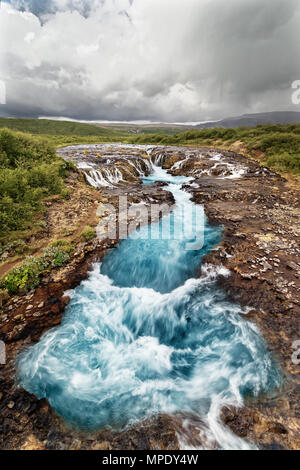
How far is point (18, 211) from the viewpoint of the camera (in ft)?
33.0

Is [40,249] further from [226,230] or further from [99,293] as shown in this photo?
[226,230]

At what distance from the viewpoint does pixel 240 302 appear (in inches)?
273

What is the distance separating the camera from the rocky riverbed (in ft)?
13.0

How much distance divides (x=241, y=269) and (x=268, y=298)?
5.16ft

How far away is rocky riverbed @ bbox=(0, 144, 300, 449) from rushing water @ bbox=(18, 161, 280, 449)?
0.30 m

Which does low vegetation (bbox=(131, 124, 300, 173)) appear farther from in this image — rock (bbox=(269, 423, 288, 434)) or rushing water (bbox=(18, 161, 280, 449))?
rock (bbox=(269, 423, 288, 434))

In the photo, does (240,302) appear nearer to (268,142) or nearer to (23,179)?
(23,179)

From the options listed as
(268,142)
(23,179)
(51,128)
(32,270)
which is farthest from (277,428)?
(51,128)

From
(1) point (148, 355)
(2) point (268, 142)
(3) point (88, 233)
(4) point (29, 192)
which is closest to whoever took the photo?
(1) point (148, 355)

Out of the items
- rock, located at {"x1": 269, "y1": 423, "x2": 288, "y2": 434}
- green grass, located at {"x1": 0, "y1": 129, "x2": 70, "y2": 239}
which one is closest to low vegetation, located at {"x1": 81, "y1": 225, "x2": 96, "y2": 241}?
green grass, located at {"x1": 0, "y1": 129, "x2": 70, "y2": 239}

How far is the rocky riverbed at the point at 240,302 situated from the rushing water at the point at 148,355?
0.99 feet

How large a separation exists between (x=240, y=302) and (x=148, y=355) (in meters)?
3.74

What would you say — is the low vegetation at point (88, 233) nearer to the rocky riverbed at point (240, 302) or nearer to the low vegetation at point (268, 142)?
the rocky riverbed at point (240, 302)
